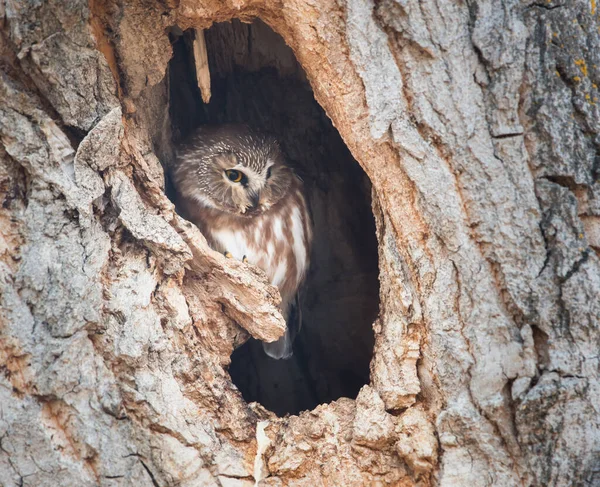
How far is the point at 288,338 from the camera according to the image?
144 inches

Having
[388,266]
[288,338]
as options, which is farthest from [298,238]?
[388,266]

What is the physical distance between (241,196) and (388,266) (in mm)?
1230

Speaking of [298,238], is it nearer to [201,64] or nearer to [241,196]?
[241,196]

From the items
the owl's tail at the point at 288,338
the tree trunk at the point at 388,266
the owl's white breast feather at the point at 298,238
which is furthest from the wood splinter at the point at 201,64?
the owl's tail at the point at 288,338

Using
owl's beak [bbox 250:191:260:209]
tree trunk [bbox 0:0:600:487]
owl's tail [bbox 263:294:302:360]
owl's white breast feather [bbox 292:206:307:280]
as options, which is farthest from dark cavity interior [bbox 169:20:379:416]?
tree trunk [bbox 0:0:600:487]

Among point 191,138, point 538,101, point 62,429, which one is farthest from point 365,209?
point 62,429

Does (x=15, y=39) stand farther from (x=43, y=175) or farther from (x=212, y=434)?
(x=212, y=434)

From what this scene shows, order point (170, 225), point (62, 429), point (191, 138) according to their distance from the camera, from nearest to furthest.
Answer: point (62, 429) < point (170, 225) < point (191, 138)

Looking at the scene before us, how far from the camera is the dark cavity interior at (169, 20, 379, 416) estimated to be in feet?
11.5

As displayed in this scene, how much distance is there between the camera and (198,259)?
2637 mm

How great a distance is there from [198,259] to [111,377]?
64 centimetres

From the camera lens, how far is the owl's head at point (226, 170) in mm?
3350

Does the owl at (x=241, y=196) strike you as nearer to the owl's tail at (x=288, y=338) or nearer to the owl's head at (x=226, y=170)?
the owl's head at (x=226, y=170)

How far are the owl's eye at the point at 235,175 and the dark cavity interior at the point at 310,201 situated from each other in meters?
0.34
